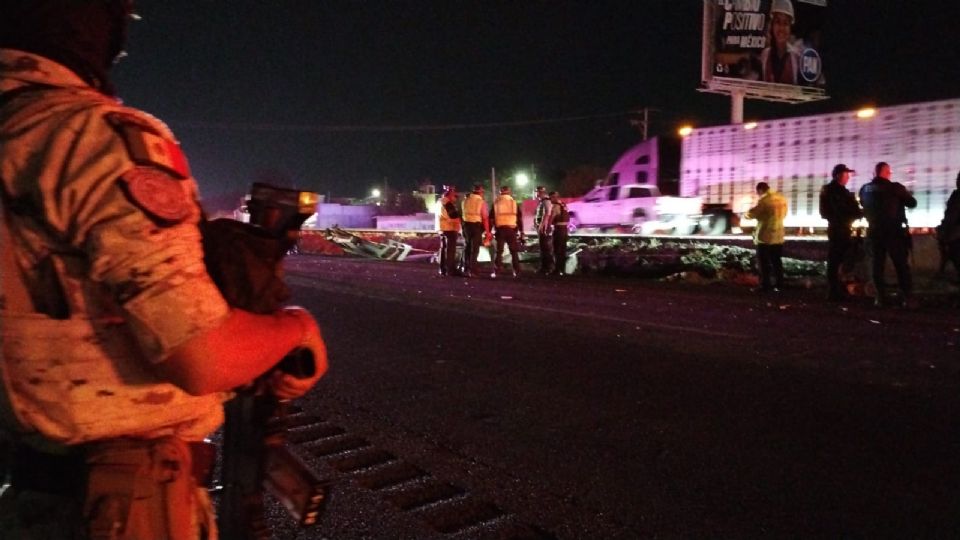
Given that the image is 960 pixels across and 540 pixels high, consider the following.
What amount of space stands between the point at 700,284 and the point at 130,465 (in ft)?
44.8

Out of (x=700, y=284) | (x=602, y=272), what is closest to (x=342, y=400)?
(x=700, y=284)

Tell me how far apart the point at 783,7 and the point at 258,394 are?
35940 mm

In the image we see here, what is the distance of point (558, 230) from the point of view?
16328mm

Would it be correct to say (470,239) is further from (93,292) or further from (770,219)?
(93,292)

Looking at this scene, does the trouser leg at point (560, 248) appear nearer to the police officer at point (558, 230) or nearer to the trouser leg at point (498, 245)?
the police officer at point (558, 230)

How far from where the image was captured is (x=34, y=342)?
130 centimetres

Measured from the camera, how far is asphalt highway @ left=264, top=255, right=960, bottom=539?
3.54m

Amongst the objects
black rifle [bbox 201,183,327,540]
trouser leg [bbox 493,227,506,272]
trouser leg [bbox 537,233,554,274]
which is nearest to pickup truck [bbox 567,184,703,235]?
trouser leg [bbox 537,233,554,274]

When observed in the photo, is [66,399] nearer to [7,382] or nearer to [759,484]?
[7,382]

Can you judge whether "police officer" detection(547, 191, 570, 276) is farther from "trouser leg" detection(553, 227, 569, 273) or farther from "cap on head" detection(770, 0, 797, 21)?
"cap on head" detection(770, 0, 797, 21)

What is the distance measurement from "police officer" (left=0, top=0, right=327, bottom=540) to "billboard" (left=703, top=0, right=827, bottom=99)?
32.8 meters

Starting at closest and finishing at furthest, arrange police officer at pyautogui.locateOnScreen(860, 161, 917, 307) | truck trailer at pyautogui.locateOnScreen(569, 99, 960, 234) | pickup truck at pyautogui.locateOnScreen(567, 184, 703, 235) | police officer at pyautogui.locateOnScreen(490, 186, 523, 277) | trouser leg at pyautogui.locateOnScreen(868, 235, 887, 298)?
police officer at pyautogui.locateOnScreen(860, 161, 917, 307)
trouser leg at pyautogui.locateOnScreen(868, 235, 887, 298)
police officer at pyautogui.locateOnScreen(490, 186, 523, 277)
truck trailer at pyautogui.locateOnScreen(569, 99, 960, 234)
pickup truck at pyautogui.locateOnScreen(567, 184, 703, 235)

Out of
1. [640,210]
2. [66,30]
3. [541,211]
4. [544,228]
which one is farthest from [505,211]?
[66,30]

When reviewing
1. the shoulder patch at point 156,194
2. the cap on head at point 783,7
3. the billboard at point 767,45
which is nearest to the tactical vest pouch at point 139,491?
the shoulder patch at point 156,194
